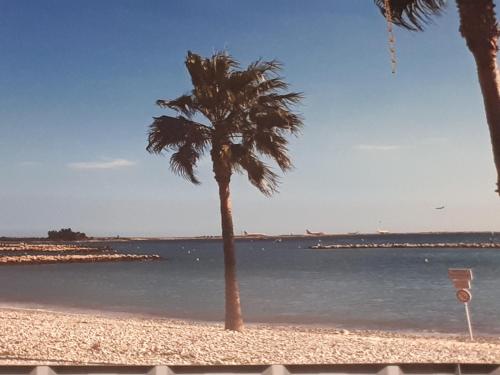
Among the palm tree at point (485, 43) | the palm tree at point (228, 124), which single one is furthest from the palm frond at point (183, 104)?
the palm tree at point (485, 43)

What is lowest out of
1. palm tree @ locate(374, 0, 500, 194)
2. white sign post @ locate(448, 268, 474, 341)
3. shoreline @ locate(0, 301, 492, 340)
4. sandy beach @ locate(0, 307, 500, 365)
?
shoreline @ locate(0, 301, 492, 340)

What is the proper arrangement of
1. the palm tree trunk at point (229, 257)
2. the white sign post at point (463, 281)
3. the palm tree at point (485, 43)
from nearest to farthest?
the palm tree at point (485, 43) < the palm tree trunk at point (229, 257) < the white sign post at point (463, 281)

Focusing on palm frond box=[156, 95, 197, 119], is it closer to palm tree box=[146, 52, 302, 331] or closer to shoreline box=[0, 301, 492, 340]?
palm tree box=[146, 52, 302, 331]

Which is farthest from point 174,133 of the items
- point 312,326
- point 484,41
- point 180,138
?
point 312,326

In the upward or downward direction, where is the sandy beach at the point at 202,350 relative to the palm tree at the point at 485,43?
downward

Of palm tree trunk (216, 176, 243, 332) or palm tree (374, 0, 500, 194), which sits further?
palm tree trunk (216, 176, 243, 332)

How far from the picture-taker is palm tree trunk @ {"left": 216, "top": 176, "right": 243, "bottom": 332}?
14445 millimetres

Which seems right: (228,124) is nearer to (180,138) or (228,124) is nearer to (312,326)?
(180,138)

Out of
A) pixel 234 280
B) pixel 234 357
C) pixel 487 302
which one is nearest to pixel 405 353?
pixel 234 357

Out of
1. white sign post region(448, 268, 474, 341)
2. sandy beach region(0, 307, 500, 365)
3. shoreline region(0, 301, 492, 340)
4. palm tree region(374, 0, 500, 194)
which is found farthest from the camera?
shoreline region(0, 301, 492, 340)

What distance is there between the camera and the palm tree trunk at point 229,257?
14445 mm

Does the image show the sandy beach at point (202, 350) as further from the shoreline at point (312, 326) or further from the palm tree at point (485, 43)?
the shoreline at point (312, 326)

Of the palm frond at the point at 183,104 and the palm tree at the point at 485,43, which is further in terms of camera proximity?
the palm frond at the point at 183,104

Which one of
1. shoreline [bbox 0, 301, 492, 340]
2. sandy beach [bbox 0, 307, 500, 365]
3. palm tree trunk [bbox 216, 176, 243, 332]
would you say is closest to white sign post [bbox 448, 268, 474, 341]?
sandy beach [bbox 0, 307, 500, 365]
